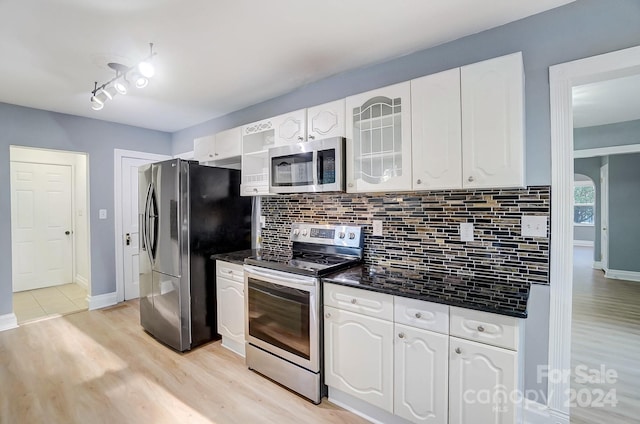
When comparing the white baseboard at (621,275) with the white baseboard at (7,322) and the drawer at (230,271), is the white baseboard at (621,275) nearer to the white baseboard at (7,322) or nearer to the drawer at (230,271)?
the drawer at (230,271)

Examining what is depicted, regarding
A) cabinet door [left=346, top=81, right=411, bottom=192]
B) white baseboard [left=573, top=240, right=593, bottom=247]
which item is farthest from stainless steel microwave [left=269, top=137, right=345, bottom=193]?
white baseboard [left=573, top=240, right=593, bottom=247]

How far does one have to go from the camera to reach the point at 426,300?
61.3 inches

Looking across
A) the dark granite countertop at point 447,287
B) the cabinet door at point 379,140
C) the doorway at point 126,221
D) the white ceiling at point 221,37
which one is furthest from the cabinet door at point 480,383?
the doorway at point 126,221

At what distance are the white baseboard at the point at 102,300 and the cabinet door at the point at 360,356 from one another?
3478 mm

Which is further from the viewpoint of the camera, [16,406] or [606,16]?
[16,406]

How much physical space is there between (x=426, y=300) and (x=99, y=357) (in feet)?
9.49

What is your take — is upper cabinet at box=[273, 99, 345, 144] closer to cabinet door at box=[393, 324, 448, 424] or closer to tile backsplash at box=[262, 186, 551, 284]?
tile backsplash at box=[262, 186, 551, 284]

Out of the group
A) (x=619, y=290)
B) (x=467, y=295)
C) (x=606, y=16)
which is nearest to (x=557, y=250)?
(x=467, y=295)

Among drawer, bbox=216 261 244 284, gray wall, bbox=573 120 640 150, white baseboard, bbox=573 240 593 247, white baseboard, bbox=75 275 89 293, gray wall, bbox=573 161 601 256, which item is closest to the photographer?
drawer, bbox=216 261 244 284

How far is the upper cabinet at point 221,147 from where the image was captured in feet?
9.82

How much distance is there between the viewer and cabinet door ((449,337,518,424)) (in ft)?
4.49

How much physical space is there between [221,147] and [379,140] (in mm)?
1817

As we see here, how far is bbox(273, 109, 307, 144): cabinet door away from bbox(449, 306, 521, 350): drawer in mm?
1686

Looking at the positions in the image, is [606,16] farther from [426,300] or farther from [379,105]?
[426,300]
